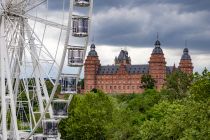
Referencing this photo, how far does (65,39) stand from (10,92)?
197 inches

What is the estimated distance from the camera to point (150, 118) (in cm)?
7788

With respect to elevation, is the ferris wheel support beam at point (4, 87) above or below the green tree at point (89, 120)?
above

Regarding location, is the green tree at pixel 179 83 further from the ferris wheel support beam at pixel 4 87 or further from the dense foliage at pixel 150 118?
the ferris wheel support beam at pixel 4 87

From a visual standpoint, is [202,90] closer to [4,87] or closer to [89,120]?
[4,87]

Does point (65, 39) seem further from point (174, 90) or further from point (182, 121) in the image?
point (174, 90)

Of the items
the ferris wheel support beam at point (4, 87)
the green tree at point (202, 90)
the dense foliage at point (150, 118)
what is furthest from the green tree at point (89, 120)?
the ferris wheel support beam at point (4, 87)

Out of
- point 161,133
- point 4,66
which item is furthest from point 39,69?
point 161,133

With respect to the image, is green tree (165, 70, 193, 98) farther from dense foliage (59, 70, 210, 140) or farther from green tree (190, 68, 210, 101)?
green tree (190, 68, 210, 101)

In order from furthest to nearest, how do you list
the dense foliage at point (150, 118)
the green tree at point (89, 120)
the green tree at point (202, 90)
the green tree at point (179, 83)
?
the green tree at point (179, 83), the green tree at point (89, 120), the green tree at point (202, 90), the dense foliage at point (150, 118)

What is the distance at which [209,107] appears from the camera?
40.6 metres

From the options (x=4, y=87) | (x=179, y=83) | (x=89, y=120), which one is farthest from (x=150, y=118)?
(x=179, y=83)

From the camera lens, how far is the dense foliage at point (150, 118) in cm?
4219

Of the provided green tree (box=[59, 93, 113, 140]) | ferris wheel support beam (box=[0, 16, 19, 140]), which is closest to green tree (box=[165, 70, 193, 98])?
green tree (box=[59, 93, 113, 140])

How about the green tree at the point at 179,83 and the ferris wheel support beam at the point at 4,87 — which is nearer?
the ferris wheel support beam at the point at 4,87
